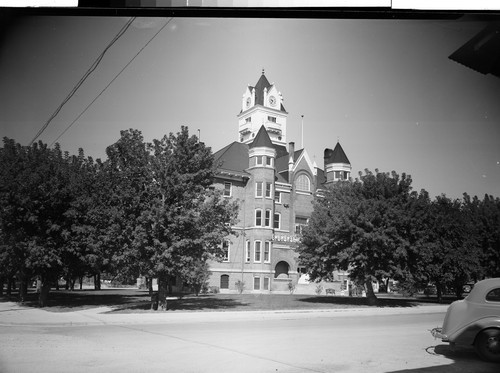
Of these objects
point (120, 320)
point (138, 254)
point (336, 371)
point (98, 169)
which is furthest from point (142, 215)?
point (336, 371)

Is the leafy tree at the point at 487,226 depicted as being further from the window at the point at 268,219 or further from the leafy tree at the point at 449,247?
the window at the point at 268,219

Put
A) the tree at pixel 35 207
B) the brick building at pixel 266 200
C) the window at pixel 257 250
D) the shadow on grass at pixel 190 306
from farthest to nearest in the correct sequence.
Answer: the window at pixel 257 250
the brick building at pixel 266 200
the shadow on grass at pixel 190 306
the tree at pixel 35 207

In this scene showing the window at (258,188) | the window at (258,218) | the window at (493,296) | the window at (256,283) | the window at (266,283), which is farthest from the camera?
the window at (266,283)

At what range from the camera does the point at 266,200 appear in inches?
699

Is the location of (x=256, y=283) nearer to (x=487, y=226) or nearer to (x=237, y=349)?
(x=237, y=349)

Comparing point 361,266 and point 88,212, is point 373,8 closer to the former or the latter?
point 361,266

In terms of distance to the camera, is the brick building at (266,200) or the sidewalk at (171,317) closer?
the sidewalk at (171,317)

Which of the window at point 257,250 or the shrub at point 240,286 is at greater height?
the window at point 257,250

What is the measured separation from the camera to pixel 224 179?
16.3 meters

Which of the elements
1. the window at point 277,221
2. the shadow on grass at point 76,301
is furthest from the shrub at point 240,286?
the shadow on grass at point 76,301

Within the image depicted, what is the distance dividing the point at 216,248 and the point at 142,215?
267 centimetres

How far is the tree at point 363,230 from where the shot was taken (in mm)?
10148

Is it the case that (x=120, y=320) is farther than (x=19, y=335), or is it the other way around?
(x=120, y=320)

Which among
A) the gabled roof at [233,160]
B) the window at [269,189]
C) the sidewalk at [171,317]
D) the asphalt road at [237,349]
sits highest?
the gabled roof at [233,160]
